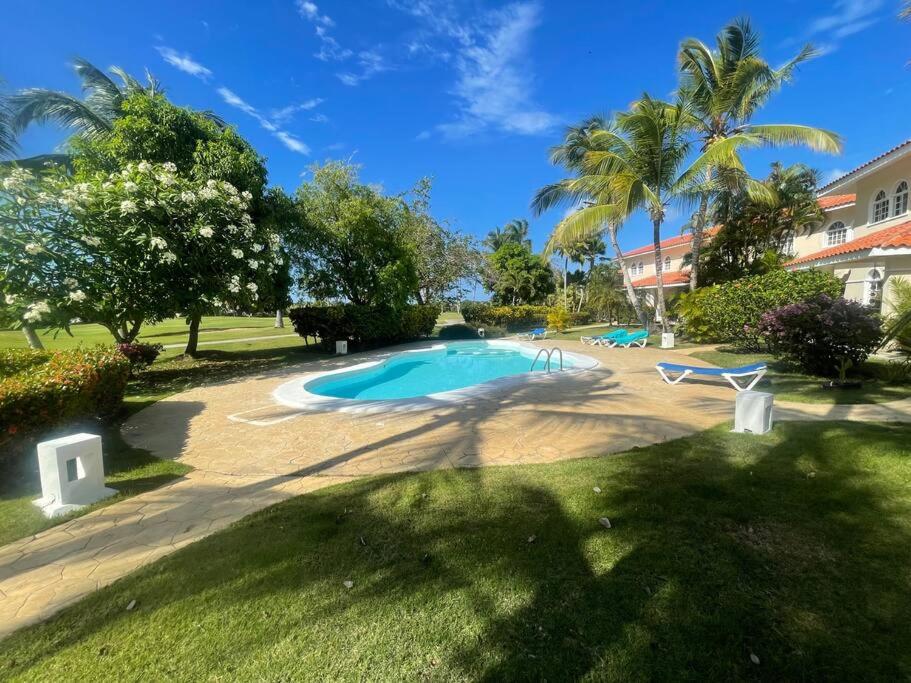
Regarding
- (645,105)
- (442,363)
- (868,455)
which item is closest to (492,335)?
(442,363)

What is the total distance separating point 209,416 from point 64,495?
148 inches

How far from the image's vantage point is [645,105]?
53.3ft

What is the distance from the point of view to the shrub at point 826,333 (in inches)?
342

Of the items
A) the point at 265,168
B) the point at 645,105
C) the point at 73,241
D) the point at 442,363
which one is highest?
the point at 645,105

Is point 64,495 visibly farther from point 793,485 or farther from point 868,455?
point 868,455

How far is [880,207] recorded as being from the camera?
1512cm

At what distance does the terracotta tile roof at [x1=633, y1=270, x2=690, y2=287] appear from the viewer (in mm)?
26978

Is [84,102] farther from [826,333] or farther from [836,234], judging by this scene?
[836,234]

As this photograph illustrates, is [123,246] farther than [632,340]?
No

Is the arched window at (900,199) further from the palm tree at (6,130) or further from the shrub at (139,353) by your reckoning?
the palm tree at (6,130)

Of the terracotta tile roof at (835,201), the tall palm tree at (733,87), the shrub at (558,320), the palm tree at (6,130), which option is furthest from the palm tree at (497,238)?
the palm tree at (6,130)

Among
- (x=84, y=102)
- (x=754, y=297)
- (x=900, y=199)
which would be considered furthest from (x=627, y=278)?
(x=84, y=102)

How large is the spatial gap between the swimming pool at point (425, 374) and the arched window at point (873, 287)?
9.70 m

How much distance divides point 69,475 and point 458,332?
22504mm
